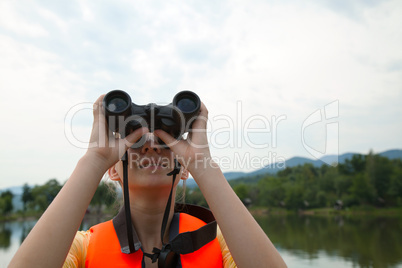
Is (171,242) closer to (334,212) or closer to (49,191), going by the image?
(49,191)

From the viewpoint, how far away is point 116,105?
1.55m

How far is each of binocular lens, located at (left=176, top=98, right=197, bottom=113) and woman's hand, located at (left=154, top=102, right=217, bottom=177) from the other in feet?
0.16

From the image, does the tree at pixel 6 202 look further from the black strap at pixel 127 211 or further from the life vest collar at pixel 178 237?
the black strap at pixel 127 211

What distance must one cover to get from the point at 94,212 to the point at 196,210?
1985 inches

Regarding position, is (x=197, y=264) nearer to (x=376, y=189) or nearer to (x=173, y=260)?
(x=173, y=260)

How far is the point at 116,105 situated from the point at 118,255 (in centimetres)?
72

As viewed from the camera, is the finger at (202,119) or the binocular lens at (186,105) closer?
the finger at (202,119)

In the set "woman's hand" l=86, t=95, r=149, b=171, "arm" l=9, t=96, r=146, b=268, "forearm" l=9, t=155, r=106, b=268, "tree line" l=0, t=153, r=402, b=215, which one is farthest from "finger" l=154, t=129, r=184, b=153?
"tree line" l=0, t=153, r=402, b=215

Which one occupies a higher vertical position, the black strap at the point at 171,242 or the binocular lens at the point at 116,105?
the binocular lens at the point at 116,105

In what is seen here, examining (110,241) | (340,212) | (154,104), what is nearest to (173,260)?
(110,241)

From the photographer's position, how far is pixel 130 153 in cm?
158

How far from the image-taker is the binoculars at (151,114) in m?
1.51

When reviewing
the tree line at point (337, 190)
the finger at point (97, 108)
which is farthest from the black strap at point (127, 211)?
the tree line at point (337, 190)

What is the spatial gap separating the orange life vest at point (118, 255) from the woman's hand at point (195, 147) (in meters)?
0.45
